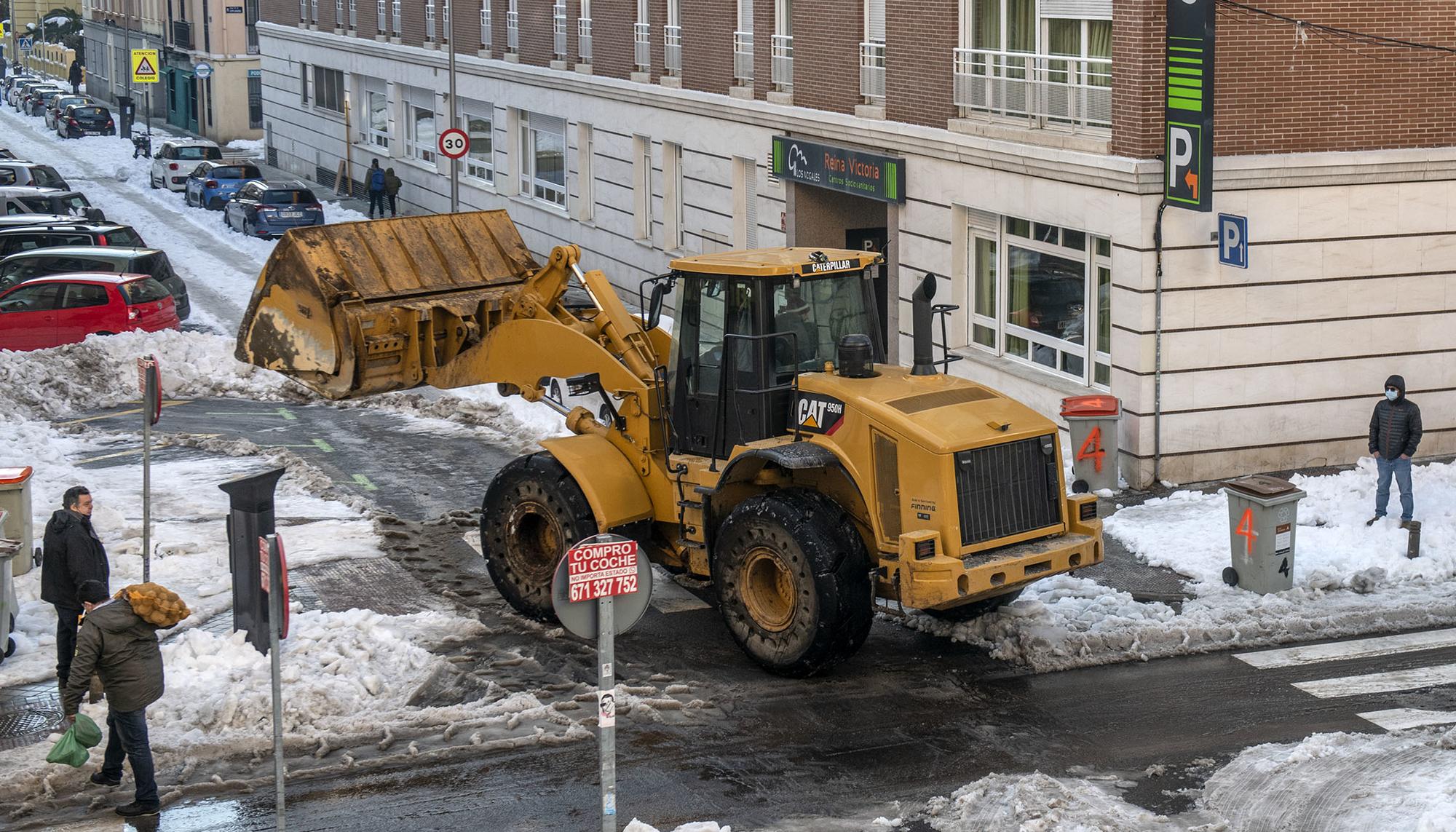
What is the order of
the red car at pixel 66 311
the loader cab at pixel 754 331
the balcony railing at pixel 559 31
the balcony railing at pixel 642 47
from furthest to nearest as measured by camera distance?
1. the balcony railing at pixel 559 31
2. the balcony railing at pixel 642 47
3. the red car at pixel 66 311
4. the loader cab at pixel 754 331

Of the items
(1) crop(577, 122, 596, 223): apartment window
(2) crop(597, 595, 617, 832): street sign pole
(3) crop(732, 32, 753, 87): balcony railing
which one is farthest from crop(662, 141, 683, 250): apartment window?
(2) crop(597, 595, 617, 832): street sign pole

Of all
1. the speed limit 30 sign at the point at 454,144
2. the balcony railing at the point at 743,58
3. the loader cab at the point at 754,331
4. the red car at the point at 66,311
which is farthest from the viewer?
the speed limit 30 sign at the point at 454,144

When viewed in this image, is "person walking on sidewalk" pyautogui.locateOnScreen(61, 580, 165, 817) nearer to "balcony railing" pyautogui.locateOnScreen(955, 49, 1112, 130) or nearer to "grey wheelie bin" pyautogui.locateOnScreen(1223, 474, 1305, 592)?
"grey wheelie bin" pyautogui.locateOnScreen(1223, 474, 1305, 592)

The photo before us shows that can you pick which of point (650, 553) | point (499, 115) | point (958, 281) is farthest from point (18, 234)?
point (650, 553)

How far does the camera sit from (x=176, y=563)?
15.9m

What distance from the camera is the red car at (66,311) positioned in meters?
27.3

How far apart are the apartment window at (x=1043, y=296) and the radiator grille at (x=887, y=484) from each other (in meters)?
7.70

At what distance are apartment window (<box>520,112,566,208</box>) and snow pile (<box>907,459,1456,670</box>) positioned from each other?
20865 mm

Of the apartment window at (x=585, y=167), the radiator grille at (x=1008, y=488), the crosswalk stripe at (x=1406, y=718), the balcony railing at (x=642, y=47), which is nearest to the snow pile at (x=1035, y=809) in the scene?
the radiator grille at (x=1008, y=488)

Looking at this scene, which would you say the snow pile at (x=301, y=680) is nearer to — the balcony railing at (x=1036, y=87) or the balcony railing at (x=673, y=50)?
the balcony railing at (x=1036, y=87)

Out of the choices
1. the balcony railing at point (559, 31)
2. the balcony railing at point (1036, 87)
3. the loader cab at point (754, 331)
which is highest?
the balcony railing at point (559, 31)

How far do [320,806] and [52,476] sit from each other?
9.47 meters

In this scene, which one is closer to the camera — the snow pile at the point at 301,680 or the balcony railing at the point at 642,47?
the snow pile at the point at 301,680

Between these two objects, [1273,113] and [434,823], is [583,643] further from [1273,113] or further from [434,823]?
[1273,113]
